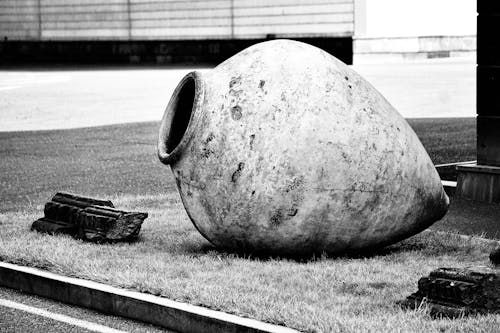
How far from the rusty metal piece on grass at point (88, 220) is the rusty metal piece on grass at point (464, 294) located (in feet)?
10.2

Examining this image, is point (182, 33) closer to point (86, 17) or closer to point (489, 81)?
point (86, 17)

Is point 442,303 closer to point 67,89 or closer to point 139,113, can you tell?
point 139,113

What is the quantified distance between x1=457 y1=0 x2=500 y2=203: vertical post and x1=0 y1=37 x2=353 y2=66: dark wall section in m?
27.7

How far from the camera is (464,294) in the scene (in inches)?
246

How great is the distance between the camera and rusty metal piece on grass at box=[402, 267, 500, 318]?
20.4 feet

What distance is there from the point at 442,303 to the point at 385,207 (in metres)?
1.69

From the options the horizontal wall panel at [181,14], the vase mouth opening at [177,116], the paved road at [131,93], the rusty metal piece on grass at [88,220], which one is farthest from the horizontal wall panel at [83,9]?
the vase mouth opening at [177,116]

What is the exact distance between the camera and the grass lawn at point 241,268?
6.20 metres

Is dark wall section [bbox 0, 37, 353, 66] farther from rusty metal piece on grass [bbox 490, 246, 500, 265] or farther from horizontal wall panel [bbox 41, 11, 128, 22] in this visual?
rusty metal piece on grass [bbox 490, 246, 500, 265]

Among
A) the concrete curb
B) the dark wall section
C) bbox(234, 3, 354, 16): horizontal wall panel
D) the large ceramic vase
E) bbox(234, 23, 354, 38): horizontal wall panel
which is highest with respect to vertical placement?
bbox(234, 3, 354, 16): horizontal wall panel

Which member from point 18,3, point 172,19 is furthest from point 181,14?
point 18,3

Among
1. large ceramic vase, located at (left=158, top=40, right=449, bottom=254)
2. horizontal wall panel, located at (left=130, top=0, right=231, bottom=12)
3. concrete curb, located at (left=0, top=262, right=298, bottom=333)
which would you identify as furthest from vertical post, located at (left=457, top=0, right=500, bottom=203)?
horizontal wall panel, located at (left=130, top=0, right=231, bottom=12)

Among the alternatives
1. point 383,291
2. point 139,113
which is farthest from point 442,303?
point 139,113

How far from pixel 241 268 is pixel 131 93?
20047 mm
